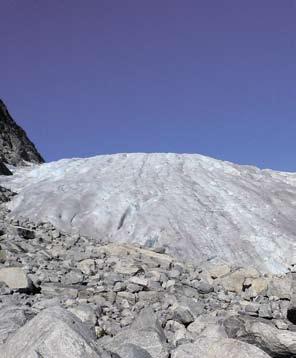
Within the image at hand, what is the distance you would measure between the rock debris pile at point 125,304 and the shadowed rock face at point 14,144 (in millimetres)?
17107

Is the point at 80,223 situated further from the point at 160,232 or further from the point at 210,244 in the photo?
the point at 210,244

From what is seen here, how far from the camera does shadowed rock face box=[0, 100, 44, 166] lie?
3172 cm

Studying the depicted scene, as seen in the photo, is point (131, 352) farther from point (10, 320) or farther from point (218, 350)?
point (10, 320)

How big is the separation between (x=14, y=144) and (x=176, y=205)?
17880 mm

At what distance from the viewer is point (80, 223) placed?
19188mm

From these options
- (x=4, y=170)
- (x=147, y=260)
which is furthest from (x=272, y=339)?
(x=4, y=170)

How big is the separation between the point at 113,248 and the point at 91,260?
197cm

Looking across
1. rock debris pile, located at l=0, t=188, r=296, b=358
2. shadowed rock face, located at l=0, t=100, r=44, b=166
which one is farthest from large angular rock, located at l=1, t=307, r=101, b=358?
shadowed rock face, located at l=0, t=100, r=44, b=166

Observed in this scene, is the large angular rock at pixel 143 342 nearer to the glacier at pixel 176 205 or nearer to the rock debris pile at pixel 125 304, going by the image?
the rock debris pile at pixel 125 304

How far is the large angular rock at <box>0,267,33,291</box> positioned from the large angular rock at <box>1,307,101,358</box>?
394 cm

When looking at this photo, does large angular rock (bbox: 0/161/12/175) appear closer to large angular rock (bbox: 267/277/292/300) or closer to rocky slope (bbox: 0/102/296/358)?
rocky slope (bbox: 0/102/296/358)

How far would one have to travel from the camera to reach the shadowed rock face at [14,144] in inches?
1249

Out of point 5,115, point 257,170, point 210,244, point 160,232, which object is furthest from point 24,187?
point 5,115

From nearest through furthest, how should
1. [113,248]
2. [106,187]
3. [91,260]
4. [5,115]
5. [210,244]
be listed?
[91,260]
[113,248]
[210,244]
[106,187]
[5,115]
